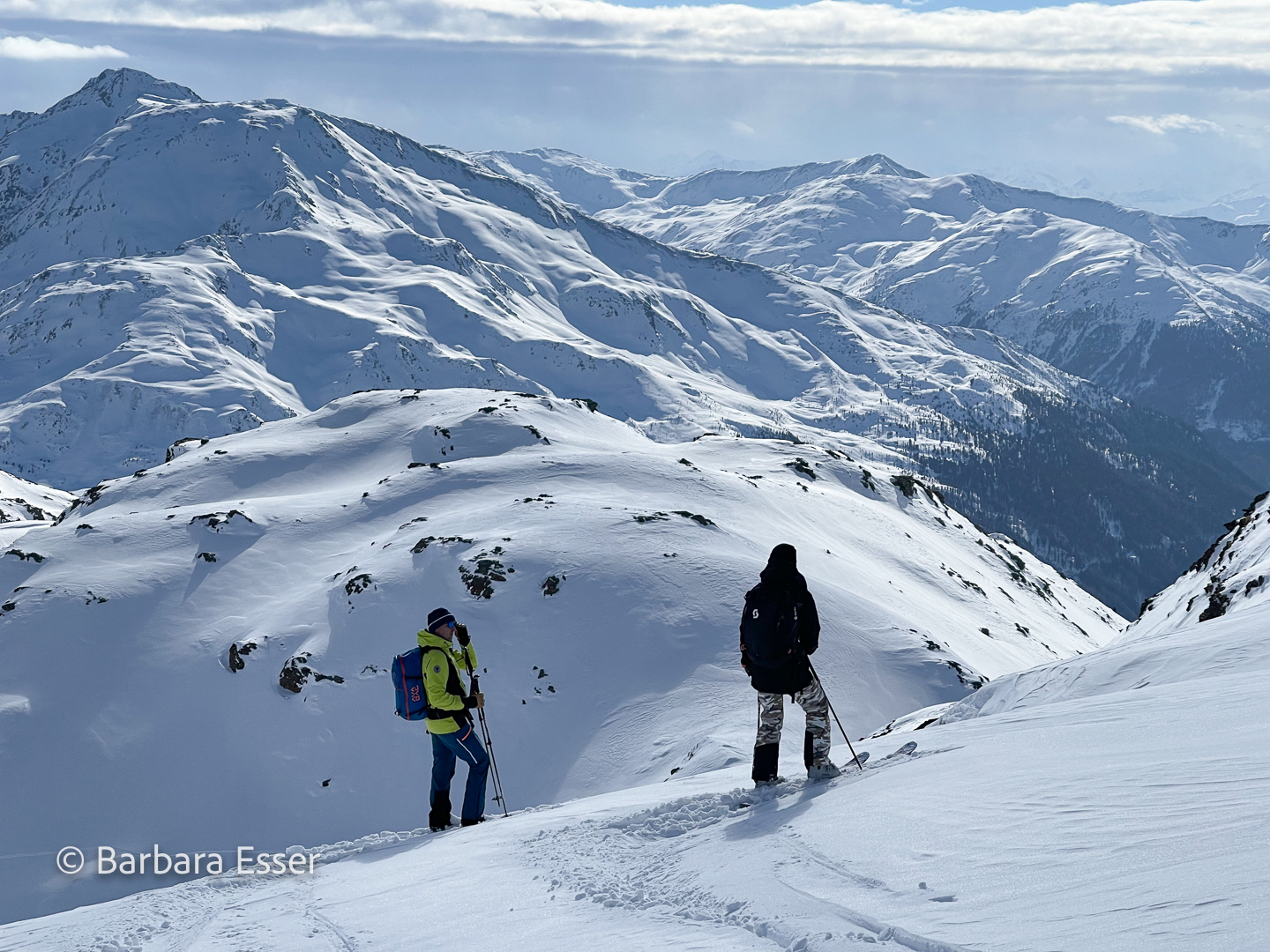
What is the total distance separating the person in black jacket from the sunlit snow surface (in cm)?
63

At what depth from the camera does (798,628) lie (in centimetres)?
1241

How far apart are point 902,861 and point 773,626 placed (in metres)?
4.02

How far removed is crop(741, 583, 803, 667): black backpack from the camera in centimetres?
1227

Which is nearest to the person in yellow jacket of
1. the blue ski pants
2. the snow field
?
the blue ski pants

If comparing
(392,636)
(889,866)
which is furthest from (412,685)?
(392,636)

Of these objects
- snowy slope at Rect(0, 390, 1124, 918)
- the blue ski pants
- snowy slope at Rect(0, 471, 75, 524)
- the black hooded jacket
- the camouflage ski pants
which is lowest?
snowy slope at Rect(0, 471, 75, 524)

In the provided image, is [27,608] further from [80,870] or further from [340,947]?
[340,947]

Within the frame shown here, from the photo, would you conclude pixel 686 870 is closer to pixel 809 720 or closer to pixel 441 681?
pixel 809 720

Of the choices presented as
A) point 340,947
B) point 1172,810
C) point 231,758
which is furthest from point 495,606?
point 1172,810

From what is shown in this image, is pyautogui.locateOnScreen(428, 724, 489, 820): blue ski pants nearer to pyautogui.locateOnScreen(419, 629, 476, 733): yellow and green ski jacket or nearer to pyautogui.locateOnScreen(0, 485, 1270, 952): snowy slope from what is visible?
pyautogui.locateOnScreen(419, 629, 476, 733): yellow and green ski jacket

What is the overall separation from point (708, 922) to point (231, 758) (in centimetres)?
2721

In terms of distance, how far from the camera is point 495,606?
34938 millimetres

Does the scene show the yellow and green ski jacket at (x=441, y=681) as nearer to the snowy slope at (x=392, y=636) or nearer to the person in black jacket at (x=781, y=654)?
the person in black jacket at (x=781, y=654)

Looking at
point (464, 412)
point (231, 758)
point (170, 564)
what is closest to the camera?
point (231, 758)
